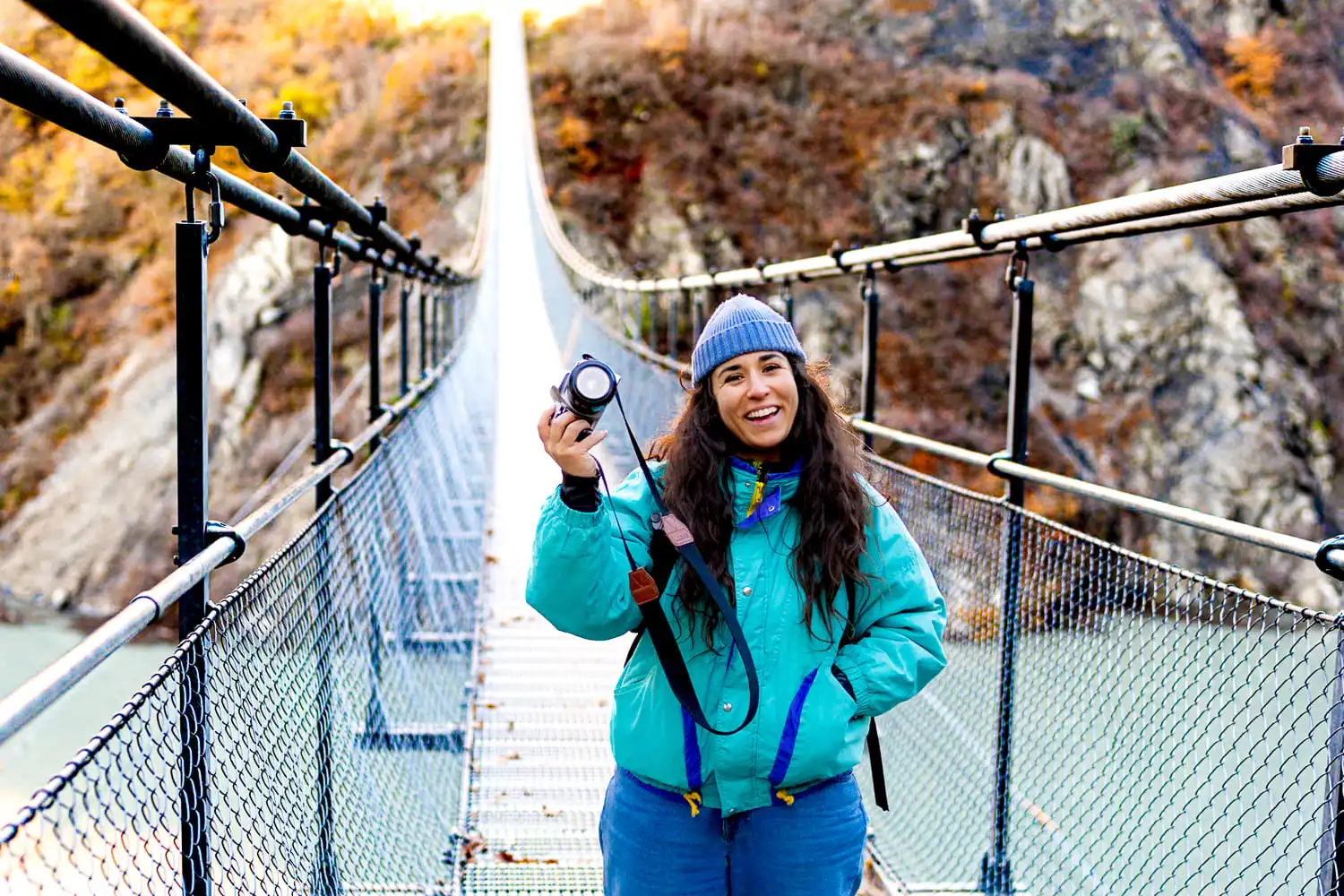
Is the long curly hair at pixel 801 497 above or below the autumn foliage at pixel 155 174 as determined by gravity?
below

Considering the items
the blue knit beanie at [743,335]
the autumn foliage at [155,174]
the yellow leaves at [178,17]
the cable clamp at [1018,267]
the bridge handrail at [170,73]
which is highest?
the yellow leaves at [178,17]

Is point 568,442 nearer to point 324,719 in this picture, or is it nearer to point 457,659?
point 324,719

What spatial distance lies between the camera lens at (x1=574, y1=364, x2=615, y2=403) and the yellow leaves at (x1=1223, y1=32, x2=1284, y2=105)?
23.3 metres

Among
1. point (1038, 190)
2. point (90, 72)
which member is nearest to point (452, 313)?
point (1038, 190)

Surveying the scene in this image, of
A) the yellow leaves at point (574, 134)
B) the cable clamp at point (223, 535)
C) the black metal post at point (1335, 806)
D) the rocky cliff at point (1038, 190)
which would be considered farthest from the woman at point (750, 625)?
the yellow leaves at point (574, 134)

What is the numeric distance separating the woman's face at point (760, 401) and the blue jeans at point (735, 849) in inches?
16.9

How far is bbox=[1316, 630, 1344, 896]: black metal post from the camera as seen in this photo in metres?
1.30

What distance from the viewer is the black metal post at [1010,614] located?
2303 mm

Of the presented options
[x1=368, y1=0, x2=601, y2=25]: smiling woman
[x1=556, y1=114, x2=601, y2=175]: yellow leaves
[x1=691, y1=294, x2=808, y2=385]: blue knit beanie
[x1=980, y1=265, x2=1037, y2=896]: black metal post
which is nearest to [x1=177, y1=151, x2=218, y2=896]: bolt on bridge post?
[x1=691, y1=294, x2=808, y2=385]: blue knit beanie

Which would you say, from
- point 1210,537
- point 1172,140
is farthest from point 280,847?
point 1172,140

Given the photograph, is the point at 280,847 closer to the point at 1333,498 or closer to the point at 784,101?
the point at 1333,498

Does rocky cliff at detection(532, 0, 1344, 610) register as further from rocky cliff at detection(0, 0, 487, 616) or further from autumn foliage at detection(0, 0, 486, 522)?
rocky cliff at detection(0, 0, 487, 616)

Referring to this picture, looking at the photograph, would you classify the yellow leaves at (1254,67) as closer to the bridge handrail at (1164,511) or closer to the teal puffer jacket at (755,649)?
the bridge handrail at (1164,511)

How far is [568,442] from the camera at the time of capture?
1.33m
